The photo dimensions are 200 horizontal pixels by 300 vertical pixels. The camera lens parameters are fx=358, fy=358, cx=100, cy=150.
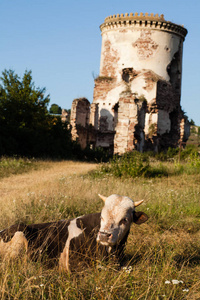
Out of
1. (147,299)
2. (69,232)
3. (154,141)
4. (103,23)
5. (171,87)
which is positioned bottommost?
(147,299)

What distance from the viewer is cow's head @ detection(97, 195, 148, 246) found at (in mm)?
3518

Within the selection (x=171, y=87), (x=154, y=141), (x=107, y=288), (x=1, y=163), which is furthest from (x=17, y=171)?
(x=171, y=87)

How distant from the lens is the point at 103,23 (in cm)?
2936

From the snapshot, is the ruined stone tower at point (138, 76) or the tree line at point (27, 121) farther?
the ruined stone tower at point (138, 76)

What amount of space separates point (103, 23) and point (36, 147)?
14190 millimetres

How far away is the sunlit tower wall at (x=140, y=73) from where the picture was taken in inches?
1085

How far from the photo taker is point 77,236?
3955mm

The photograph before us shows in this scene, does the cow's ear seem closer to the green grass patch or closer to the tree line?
the green grass patch

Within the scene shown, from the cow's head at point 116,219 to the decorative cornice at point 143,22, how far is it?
1033 inches

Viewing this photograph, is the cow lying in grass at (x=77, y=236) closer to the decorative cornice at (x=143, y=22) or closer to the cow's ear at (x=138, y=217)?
the cow's ear at (x=138, y=217)

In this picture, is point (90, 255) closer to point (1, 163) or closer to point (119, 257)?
point (119, 257)

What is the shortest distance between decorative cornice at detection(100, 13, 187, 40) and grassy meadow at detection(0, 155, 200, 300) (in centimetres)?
1782

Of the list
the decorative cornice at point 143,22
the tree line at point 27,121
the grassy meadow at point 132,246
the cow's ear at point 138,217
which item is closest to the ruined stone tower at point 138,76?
the decorative cornice at point 143,22

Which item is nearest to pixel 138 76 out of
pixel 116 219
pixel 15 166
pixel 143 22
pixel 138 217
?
pixel 143 22
